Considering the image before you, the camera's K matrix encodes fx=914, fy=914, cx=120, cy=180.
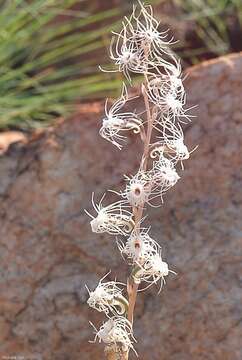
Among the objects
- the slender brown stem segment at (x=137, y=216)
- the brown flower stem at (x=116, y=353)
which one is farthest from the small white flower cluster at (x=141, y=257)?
the brown flower stem at (x=116, y=353)

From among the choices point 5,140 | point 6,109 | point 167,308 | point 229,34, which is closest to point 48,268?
point 167,308

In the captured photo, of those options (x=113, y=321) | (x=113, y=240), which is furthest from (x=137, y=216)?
(x=113, y=240)

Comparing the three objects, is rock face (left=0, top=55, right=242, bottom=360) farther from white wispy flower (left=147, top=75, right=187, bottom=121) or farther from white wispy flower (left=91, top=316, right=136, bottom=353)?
white wispy flower (left=147, top=75, right=187, bottom=121)

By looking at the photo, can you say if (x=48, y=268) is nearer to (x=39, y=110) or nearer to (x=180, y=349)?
(x=180, y=349)

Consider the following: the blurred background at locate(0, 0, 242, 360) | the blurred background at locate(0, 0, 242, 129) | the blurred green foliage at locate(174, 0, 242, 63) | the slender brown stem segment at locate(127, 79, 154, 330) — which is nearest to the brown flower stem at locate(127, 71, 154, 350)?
the slender brown stem segment at locate(127, 79, 154, 330)

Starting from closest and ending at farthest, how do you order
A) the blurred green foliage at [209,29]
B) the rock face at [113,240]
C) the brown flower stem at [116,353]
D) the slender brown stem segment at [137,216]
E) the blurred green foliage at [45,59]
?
1. the slender brown stem segment at [137,216]
2. the brown flower stem at [116,353]
3. the rock face at [113,240]
4. the blurred green foliage at [45,59]
5. the blurred green foliage at [209,29]

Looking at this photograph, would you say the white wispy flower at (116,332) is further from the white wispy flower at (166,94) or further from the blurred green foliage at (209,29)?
the blurred green foliage at (209,29)

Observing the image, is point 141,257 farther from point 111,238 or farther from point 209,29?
point 209,29
